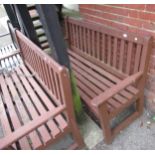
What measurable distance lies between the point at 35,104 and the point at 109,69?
887mm

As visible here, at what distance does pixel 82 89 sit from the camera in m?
1.98

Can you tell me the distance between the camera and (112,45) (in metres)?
2.03

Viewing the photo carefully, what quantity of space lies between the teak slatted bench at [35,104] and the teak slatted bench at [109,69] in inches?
10.7

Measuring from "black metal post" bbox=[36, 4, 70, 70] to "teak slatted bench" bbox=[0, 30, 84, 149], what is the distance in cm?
11

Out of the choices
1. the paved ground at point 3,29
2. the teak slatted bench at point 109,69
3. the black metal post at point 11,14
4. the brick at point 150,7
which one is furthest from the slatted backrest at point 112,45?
the paved ground at point 3,29

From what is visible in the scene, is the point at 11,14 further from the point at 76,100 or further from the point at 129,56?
the point at 129,56

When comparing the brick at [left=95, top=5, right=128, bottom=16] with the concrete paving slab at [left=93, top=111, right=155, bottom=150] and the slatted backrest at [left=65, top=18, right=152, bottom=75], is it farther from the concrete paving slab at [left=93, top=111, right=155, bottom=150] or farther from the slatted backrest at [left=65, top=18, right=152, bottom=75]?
the concrete paving slab at [left=93, top=111, right=155, bottom=150]

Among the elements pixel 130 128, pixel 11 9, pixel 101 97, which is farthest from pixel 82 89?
pixel 11 9

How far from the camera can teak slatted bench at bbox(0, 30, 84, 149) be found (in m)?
1.37

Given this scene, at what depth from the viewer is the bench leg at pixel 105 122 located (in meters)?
1.58

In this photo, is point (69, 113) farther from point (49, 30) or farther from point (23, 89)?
point (23, 89)

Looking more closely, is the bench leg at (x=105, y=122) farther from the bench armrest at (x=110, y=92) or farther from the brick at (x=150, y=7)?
the brick at (x=150, y=7)

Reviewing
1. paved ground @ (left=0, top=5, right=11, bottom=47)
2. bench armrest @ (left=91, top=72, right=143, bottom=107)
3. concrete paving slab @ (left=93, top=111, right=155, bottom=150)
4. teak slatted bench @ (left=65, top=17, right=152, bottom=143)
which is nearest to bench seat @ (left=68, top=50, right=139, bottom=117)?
teak slatted bench @ (left=65, top=17, right=152, bottom=143)

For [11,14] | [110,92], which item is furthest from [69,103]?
[11,14]
